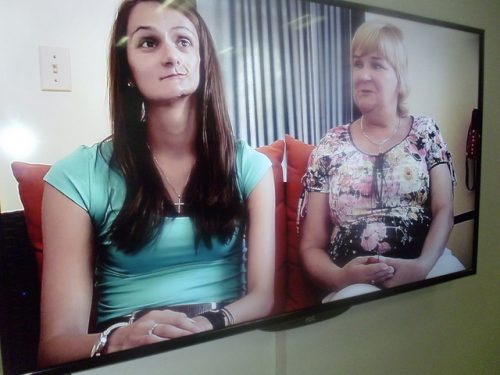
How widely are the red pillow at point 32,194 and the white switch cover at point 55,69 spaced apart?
0.61 ft

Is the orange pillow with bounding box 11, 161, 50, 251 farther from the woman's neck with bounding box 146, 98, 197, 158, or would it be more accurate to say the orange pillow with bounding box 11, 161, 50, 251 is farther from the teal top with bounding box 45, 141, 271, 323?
the woman's neck with bounding box 146, 98, 197, 158

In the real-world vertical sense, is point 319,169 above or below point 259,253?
above

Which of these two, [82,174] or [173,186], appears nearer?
[82,174]

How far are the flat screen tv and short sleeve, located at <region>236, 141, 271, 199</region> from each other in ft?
0.10

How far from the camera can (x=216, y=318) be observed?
1.20 m

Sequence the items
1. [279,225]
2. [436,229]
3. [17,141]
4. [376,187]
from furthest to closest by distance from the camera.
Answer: [436,229] → [376,187] → [279,225] → [17,141]

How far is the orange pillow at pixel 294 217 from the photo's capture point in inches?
51.9

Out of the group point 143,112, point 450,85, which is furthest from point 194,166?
point 450,85

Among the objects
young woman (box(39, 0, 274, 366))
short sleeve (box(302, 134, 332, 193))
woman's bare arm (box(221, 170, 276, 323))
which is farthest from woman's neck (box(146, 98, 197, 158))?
short sleeve (box(302, 134, 332, 193))

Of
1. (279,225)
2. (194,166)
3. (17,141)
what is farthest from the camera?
(279,225)

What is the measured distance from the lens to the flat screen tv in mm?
945

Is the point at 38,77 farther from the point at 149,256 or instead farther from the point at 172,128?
the point at 149,256

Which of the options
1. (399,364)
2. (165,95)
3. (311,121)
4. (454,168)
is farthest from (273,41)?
(399,364)

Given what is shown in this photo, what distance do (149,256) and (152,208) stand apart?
0.42 feet
